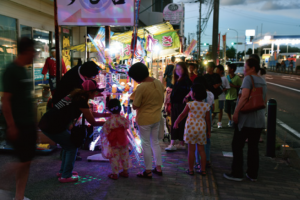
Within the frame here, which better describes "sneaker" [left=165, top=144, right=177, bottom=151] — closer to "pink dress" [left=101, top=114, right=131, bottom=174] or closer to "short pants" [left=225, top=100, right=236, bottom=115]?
"pink dress" [left=101, top=114, right=131, bottom=174]

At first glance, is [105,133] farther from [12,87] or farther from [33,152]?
[12,87]

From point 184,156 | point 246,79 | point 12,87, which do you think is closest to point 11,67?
point 12,87

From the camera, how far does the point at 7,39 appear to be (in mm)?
8828

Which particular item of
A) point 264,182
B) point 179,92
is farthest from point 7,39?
point 264,182

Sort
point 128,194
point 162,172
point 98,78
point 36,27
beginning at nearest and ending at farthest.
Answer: point 128,194 < point 162,172 < point 98,78 < point 36,27

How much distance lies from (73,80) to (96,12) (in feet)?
6.48

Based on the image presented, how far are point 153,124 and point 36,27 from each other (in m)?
8.27

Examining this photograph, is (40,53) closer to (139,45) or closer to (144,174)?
(139,45)

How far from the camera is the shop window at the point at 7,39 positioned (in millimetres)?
8547

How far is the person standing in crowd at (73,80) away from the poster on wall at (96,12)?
168 cm

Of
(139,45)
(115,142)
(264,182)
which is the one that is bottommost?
(264,182)

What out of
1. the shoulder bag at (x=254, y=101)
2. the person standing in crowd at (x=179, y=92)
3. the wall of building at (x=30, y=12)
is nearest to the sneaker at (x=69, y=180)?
the person standing in crowd at (x=179, y=92)

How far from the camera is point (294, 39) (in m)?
62.2

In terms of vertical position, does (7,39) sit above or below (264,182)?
above
